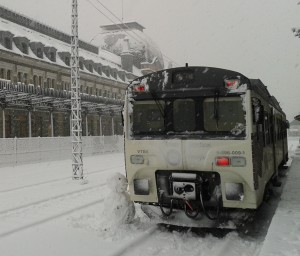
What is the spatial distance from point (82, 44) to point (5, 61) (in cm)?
2232

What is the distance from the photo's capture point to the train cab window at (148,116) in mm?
8141

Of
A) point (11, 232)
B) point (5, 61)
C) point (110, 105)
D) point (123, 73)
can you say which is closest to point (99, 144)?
point (110, 105)

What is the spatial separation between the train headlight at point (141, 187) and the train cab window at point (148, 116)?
93cm

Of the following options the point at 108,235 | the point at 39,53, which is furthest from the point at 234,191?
the point at 39,53

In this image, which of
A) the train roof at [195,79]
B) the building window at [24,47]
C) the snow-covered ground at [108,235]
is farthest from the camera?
the building window at [24,47]

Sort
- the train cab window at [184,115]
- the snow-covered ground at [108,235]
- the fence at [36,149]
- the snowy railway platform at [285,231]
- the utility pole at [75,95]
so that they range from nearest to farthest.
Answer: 1. the snowy railway platform at [285,231]
2. the snow-covered ground at [108,235]
3. the train cab window at [184,115]
4. the utility pole at [75,95]
5. the fence at [36,149]

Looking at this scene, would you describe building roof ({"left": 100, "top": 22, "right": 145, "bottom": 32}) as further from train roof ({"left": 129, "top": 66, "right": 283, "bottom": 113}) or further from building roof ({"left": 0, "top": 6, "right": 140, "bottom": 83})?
train roof ({"left": 129, "top": 66, "right": 283, "bottom": 113})

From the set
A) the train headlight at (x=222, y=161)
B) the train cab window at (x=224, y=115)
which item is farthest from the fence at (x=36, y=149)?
the train headlight at (x=222, y=161)

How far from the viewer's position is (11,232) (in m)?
7.99

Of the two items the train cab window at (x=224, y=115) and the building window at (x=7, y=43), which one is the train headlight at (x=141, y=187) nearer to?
the train cab window at (x=224, y=115)

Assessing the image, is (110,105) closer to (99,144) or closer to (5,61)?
(99,144)

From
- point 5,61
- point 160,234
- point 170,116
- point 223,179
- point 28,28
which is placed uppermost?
point 28,28

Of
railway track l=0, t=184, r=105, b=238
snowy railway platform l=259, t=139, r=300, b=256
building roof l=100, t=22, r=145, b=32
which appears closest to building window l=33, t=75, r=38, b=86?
railway track l=0, t=184, r=105, b=238

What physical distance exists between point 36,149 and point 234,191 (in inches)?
820
